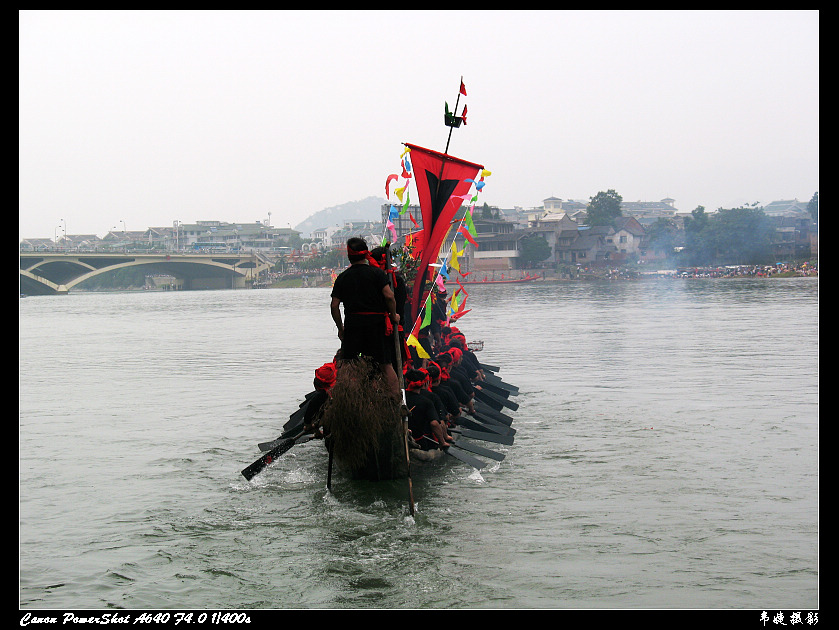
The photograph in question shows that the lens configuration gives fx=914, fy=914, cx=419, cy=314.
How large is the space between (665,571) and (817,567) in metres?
1.23

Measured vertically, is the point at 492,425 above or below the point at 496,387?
below

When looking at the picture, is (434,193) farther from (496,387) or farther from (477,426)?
(496,387)

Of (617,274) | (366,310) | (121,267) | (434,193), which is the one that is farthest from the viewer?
(617,274)

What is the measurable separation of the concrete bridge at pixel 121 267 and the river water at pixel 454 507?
7010 centimetres

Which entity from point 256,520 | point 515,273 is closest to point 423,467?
point 256,520

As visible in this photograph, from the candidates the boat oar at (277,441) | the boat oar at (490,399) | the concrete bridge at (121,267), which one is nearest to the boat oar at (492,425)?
the boat oar at (490,399)

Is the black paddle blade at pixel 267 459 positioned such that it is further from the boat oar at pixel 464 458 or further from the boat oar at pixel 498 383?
the boat oar at pixel 498 383

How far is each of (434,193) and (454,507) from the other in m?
4.97

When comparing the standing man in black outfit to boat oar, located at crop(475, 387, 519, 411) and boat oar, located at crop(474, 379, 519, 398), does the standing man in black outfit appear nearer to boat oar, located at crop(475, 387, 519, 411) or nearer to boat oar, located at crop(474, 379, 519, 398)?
boat oar, located at crop(475, 387, 519, 411)

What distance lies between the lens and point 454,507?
8.75m

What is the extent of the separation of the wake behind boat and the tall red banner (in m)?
0.01

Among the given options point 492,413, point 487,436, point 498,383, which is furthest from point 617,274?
point 487,436

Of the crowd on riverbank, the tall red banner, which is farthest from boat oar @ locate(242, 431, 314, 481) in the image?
the crowd on riverbank

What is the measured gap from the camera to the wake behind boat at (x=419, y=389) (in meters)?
8.57
